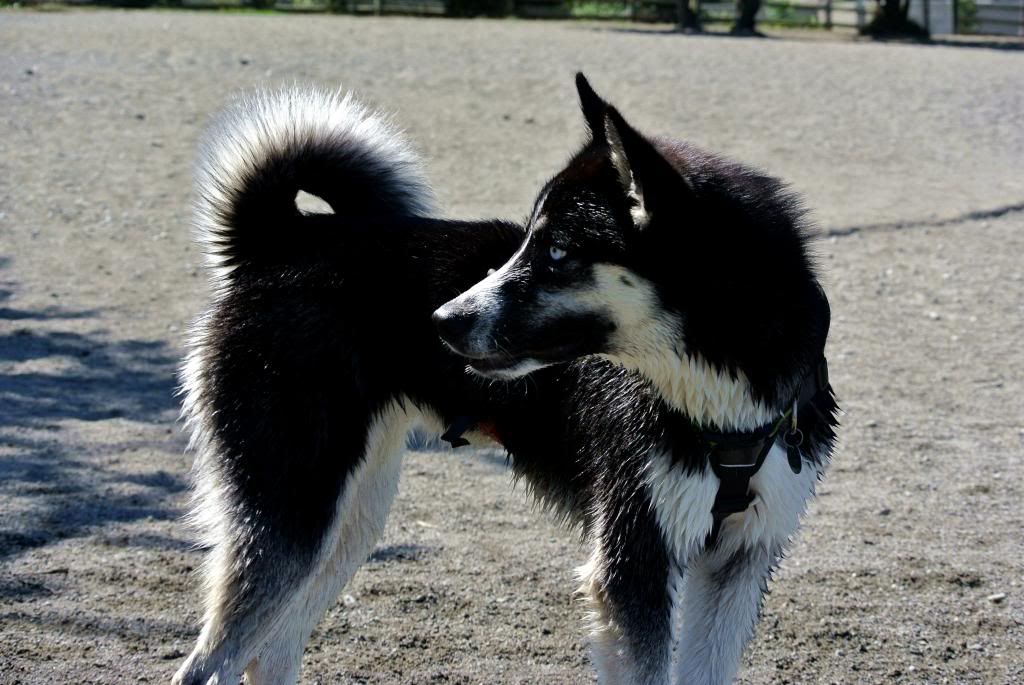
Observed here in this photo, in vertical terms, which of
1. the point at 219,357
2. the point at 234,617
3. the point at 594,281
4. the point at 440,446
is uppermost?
the point at 594,281

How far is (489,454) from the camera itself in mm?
5684

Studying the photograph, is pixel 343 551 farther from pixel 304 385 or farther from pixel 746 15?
pixel 746 15

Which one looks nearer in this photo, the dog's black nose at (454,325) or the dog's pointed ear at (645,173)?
the dog's pointed ear at (645,173)

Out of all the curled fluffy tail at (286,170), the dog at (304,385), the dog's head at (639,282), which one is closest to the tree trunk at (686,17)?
the curled fluffy tail at (286,170)

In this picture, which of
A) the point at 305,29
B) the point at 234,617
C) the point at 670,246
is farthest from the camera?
the point at 305,29

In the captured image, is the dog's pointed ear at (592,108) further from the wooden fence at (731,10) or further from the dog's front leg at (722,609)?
the wooden fence at (731,10)

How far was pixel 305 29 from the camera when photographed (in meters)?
20.8

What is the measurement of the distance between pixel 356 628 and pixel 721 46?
18.7 metres

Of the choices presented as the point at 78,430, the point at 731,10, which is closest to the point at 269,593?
the point at 78,430

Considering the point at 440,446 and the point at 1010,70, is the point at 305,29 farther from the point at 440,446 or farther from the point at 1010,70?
the point at 440,446

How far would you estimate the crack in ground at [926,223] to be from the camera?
32.0ft

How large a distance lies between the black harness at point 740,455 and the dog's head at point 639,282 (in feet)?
0.58

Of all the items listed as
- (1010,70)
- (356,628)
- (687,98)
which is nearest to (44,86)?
(687,98)

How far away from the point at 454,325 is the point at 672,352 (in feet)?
1.80
